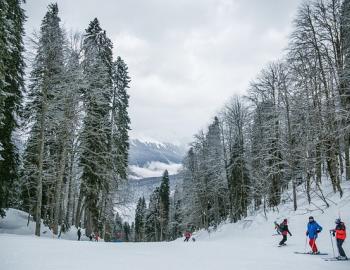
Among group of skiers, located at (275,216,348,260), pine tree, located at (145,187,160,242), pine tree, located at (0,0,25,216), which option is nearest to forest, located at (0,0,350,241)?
pine tree, located at (0,0,25,216)

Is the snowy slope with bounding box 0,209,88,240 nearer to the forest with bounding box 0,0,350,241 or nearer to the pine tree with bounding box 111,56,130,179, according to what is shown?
the forest with bounding box 0,0,350,241

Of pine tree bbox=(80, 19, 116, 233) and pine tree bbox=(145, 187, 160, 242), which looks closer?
pine tree bbox=(80, 19, 116, 233)

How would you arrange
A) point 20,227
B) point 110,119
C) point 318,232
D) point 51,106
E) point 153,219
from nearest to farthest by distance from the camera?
1. point 318,232
2. point 51,106
3. point 20,227
4. point 110,119
5. point 153,219

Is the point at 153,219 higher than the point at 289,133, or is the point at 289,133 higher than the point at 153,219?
the point at 289,133

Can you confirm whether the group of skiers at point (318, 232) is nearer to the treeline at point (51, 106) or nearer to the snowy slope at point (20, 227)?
the treeline at point (51, 106)

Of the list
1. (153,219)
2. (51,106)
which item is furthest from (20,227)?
(153,219)

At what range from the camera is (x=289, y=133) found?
94.6 ft

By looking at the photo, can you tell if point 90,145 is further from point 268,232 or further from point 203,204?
point 203,204

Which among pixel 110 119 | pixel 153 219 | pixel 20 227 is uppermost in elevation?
pixel 110 119

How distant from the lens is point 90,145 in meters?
29.1

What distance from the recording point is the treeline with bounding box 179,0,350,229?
2166cm

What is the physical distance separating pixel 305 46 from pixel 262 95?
42.7 feet

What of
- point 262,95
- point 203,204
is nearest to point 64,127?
point 262,95

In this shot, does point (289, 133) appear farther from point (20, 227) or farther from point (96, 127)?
point (20, 227)
